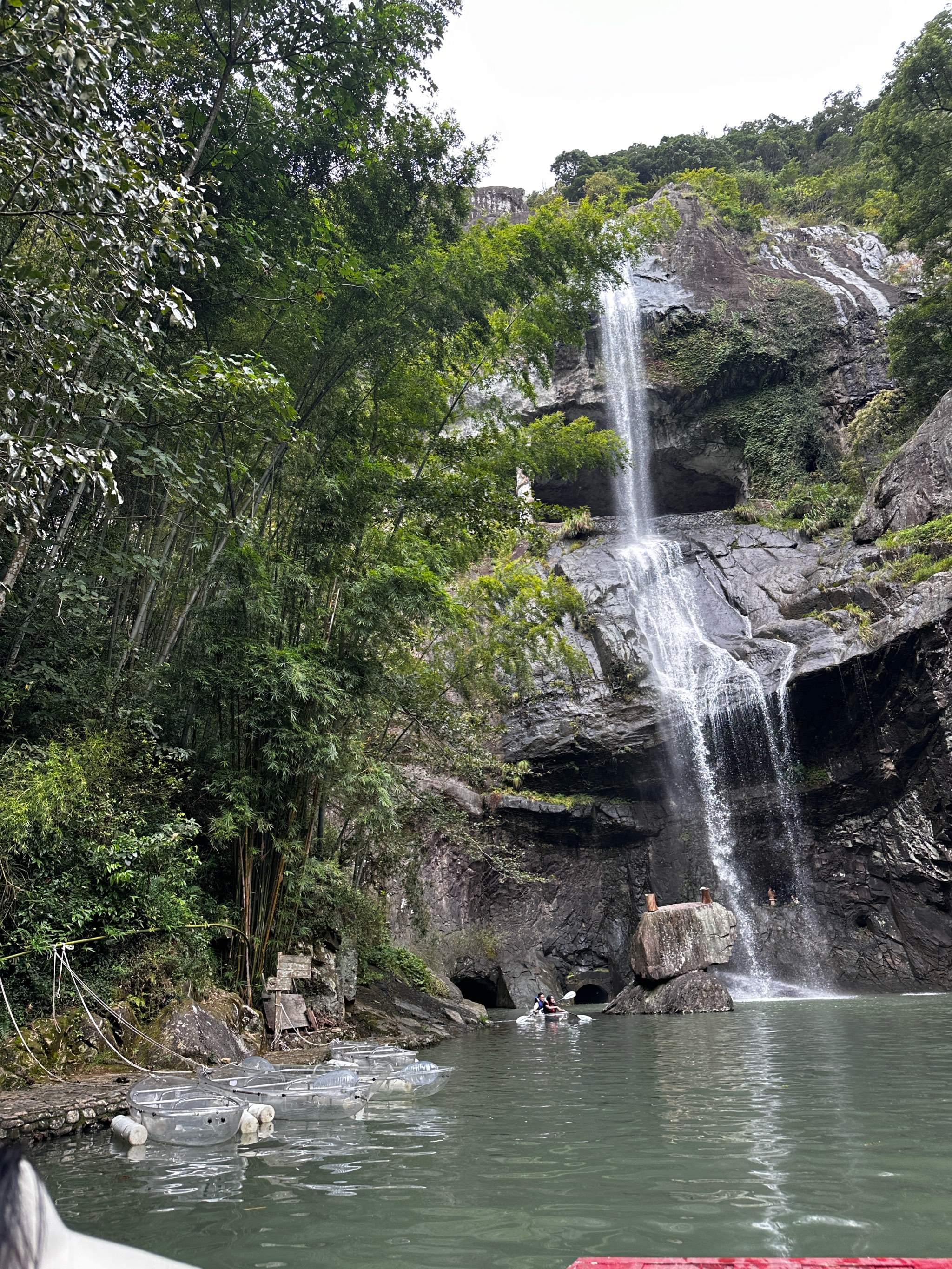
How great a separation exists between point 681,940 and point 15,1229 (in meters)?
14.2

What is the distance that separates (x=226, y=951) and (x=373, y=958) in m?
3.57

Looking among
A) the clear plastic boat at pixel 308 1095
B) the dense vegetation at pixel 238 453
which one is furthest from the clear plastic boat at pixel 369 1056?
the dense vegetation at pixel 238 453

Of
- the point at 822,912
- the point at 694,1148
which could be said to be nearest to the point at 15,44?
the point at 694,1148

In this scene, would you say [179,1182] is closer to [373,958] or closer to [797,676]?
[373,958]

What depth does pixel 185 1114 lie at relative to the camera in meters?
4.73

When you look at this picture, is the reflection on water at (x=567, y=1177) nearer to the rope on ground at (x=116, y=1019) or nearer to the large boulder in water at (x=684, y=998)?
Result: the rope on ground at (x=116, y=1019)

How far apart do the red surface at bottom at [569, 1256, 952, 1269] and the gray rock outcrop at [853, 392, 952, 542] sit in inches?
744

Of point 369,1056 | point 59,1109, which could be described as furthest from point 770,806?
point 59,1109

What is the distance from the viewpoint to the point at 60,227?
4945mm

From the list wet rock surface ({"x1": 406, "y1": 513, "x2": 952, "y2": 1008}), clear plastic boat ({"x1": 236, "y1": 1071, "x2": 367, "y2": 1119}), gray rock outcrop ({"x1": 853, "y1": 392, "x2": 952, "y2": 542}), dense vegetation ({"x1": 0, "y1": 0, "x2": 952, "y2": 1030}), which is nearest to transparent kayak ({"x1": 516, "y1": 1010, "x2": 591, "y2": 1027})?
dense vegetation ({"x1": 0, "y1": 0, "x2": 952, "y2": 1030})

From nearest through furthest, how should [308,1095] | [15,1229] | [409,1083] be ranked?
[15,1229] → [308,1095] → [409,1083]

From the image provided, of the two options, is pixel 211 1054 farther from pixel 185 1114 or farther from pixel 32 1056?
pixel 185 1114

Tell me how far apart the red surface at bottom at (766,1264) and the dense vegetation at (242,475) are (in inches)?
162

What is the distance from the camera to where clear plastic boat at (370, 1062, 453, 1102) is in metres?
6.10
